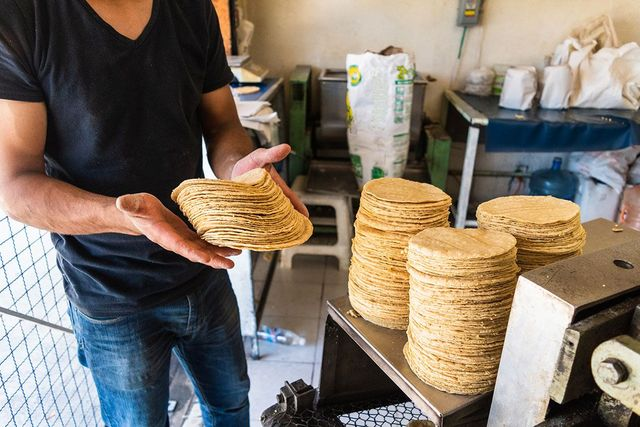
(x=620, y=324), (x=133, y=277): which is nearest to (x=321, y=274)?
(x=133, y=277)

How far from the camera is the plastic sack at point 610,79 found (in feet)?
9.35

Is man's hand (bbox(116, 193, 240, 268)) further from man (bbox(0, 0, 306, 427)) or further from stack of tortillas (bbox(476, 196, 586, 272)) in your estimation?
stack of tortillas (bbox(476, 196, 586, 272))

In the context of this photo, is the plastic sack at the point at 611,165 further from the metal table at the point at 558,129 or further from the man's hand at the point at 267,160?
the man's hand at the point at 267,160

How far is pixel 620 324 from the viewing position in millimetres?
636

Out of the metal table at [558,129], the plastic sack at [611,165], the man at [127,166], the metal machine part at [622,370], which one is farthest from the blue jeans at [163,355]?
the plastic sack at [611,165]

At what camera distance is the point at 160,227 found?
2.54 feet

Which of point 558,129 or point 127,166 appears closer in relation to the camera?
point 127,166

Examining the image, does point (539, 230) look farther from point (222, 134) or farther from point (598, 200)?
point (598, 200)

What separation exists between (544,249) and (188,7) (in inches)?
38.6

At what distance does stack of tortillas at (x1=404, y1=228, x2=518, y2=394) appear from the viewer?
0.74 m

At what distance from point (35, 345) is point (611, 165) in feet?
10.8

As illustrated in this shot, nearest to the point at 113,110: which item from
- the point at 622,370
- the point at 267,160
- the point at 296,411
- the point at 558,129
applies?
the point at 267,160

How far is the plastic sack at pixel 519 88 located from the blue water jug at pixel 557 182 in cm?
68

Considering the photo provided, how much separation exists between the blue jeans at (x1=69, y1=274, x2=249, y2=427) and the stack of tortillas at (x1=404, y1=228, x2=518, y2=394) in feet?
2.07
